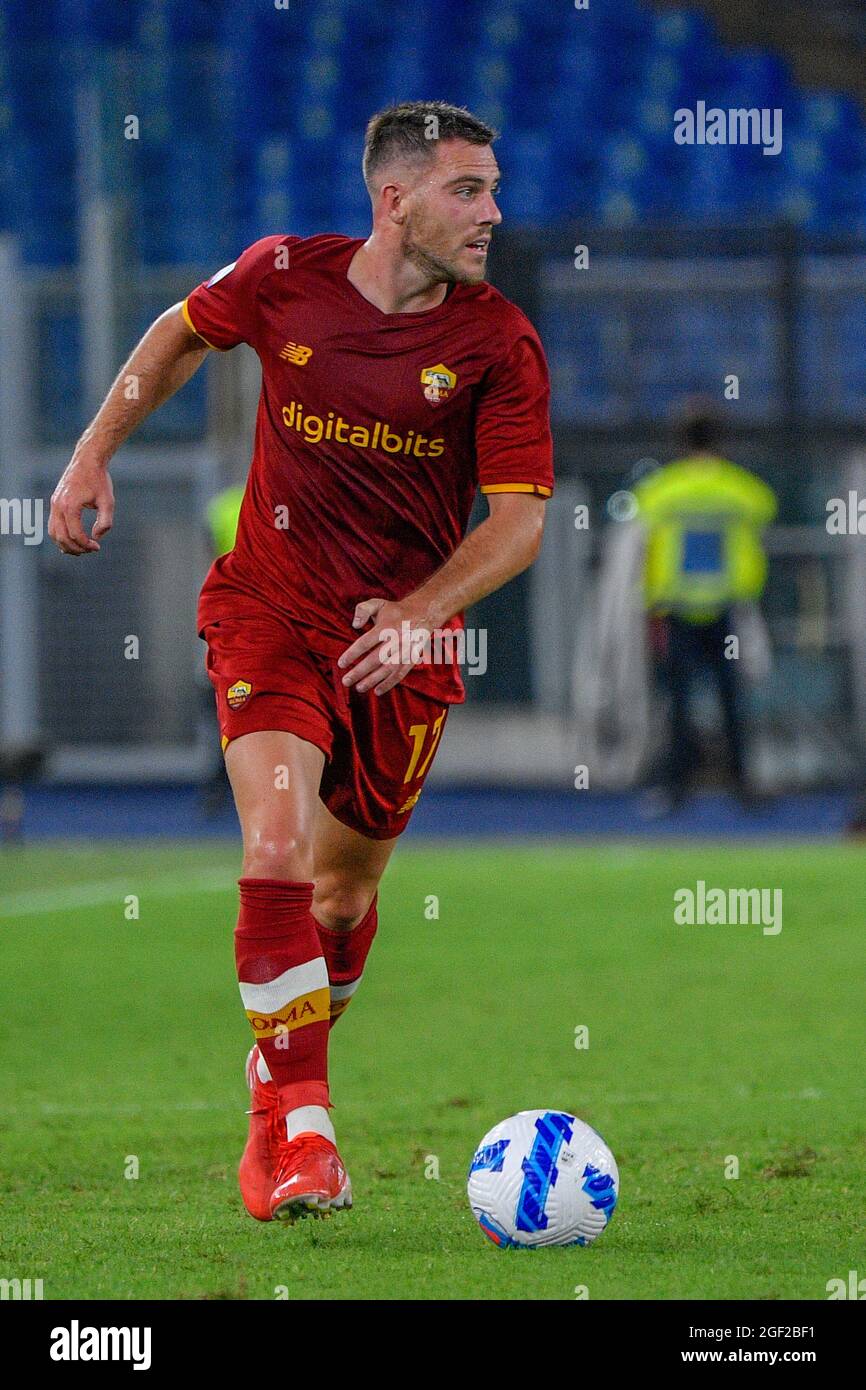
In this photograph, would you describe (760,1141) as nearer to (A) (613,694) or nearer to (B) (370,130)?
(B) (370,130)

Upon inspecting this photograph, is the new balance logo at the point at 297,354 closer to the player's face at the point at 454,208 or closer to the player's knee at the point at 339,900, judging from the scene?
the player's face at the point at 454,208

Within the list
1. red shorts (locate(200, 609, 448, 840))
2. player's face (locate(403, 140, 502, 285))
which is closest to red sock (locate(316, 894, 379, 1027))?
red shorts (locate(200, 609, 448, 840))

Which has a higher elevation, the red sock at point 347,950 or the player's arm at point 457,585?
the player's arm at point 457,585

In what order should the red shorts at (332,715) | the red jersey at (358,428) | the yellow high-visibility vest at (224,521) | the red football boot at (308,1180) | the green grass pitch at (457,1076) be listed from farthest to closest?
the yellow high-visibility vest at (224,521) → the red jersey at (358,428) → the red shorts at (332,715) → the red football boot at (308,1180) → the green grass pitch at (457,1076)

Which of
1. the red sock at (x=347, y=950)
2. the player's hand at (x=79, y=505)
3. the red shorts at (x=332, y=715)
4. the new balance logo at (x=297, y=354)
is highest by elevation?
the new balance logo at (x=297, y=354)

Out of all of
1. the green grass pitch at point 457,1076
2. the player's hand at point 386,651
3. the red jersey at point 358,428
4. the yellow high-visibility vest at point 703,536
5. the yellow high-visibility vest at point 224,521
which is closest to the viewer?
the green grass pitch at point 457,1076

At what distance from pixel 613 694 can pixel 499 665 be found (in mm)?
875

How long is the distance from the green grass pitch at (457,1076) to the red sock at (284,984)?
287 millimetres

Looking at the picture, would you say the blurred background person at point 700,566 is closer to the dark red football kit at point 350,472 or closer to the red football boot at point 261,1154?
the dark red football kit at point 350,472

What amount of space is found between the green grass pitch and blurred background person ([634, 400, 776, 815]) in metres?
2.15

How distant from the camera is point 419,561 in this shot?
15.5ft

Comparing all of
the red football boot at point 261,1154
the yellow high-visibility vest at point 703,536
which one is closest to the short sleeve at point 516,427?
the red football boot at point 261,1154

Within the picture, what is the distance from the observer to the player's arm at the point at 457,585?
4.25 m

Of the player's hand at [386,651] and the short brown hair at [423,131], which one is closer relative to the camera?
the player's hand at [386,651]
